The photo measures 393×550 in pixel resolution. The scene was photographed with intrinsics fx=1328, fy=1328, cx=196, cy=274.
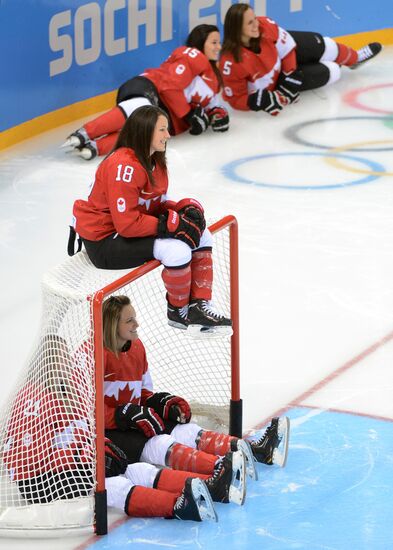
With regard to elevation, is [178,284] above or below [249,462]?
above

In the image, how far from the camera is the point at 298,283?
5953mm

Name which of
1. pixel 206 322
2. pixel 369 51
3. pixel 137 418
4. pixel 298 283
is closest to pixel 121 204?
pixel 206 322

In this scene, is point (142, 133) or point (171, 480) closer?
point (171, 480)

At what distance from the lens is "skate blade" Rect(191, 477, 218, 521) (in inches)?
151

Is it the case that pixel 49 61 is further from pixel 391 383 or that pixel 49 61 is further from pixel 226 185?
pixel 391 383

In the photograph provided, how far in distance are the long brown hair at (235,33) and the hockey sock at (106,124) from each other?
1.07 meters

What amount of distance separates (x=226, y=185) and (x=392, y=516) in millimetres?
3719

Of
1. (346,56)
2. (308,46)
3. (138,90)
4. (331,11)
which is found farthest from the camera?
(331,11)

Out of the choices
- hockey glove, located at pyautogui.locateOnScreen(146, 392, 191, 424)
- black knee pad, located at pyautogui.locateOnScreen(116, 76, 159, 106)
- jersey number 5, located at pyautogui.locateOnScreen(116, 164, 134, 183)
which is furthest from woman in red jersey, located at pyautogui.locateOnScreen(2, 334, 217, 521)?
black knee pad, located at pyautogui.locateOnScreen(116, 76, 159, 106)

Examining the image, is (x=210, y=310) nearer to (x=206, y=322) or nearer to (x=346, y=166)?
(x=206, y=322)

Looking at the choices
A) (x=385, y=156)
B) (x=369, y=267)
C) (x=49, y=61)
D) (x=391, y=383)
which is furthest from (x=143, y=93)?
(x=391, y=383)

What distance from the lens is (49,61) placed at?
324 inches

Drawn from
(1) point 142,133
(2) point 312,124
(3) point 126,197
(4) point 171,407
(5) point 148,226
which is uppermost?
(1) point 142,133

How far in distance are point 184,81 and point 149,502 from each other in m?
4.64
